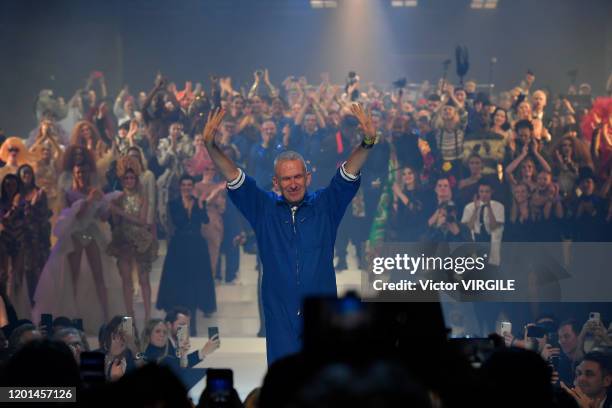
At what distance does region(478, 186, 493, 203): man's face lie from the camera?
10641mm

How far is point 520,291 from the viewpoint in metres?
10.1

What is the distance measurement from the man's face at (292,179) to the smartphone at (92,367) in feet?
6.30

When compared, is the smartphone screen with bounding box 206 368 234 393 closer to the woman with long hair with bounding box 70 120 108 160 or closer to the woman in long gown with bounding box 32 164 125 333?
the woman in long gown with bounding box 32 164 125 333

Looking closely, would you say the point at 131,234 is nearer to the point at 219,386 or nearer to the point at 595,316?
the point at 595,316

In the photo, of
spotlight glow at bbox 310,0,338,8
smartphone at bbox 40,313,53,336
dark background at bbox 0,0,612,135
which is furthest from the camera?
spotlight glow at bbox 310,0,338,8

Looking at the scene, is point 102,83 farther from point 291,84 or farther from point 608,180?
point 608,180

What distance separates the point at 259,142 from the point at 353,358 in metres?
8.91

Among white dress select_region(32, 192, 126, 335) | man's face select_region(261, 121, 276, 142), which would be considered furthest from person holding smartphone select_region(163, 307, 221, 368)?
man's face select_region(261, 121, 276, 142)

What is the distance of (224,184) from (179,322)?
1675 millimetres

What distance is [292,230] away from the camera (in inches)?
211

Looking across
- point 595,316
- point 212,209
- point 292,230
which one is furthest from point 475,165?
point 292,230

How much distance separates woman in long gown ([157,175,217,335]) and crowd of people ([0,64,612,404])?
2cm

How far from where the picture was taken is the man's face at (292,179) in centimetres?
532

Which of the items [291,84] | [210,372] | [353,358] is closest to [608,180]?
[291,84]
